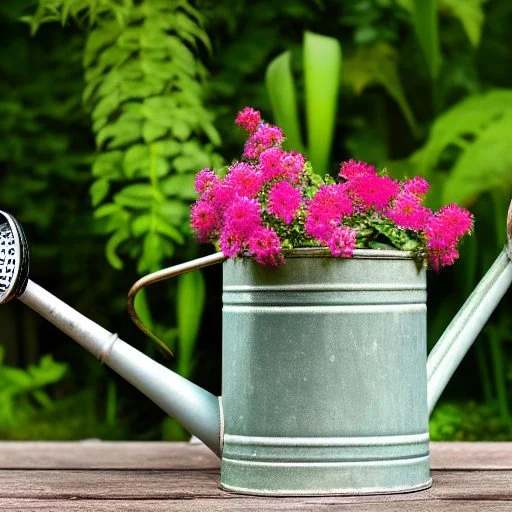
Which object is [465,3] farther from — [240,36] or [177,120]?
[177,120]

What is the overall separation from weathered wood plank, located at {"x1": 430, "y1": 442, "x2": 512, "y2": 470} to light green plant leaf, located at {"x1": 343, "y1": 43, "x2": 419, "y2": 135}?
0.88 metres

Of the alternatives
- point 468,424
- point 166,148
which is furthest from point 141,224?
point 468,424

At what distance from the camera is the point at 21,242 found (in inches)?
36.5

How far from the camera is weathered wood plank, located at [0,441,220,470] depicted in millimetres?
1134

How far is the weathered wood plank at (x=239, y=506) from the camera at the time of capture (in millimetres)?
841

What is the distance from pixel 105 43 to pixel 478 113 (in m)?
0.73

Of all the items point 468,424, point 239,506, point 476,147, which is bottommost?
point 468,424

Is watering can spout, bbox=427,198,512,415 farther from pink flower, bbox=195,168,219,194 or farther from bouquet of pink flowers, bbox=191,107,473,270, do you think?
pink flower, bbox=195,168,219,194

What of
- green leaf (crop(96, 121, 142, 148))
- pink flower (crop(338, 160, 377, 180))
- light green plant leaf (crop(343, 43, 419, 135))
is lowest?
pink flower (crop(338, 160, 377, 180))

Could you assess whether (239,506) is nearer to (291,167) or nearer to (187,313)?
(291,167)

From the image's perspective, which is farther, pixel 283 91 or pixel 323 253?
pixel 283 91

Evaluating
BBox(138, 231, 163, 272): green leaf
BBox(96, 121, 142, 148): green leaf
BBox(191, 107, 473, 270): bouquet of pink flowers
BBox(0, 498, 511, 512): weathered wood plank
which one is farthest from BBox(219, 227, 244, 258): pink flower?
BBox(96, 121, 142, 148): green leaf

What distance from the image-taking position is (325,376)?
89 centimetres

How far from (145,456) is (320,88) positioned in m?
0.80
